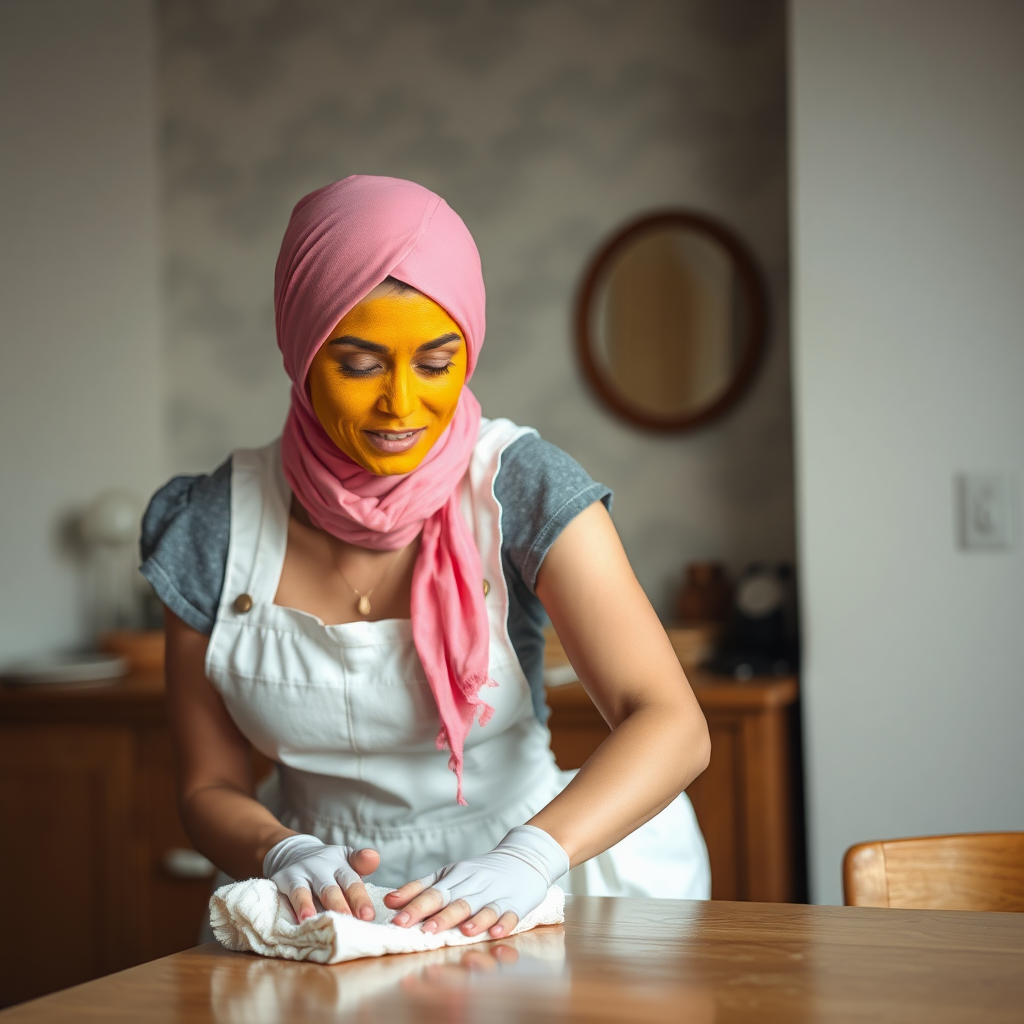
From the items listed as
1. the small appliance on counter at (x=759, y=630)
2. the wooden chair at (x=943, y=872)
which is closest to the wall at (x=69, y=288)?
the small appliance on counter at (x=759, y=630)

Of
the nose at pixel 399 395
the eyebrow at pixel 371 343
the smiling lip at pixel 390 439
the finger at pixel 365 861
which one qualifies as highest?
the eyebrow at pixel 371 343

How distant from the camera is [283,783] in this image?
1.45 meters

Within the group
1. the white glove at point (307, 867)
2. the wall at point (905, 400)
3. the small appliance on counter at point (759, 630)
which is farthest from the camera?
the small appliance on counter at point (759, 630)

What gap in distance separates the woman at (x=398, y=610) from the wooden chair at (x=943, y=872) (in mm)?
227

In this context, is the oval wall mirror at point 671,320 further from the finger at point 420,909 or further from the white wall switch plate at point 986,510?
the finger at point 420,909

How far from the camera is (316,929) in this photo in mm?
899

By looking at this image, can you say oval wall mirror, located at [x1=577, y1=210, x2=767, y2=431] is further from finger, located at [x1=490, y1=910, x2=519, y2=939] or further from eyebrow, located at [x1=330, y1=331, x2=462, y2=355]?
finger, located at [x1=490, y1=910, x2=519, y2=939]

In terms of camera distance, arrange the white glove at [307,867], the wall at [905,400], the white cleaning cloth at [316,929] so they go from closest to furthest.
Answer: the white cleaning cloth at [316,929], the white glove at [307,867], the wall at [905,400]

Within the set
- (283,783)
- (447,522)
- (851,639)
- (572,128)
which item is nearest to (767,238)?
(572,128)

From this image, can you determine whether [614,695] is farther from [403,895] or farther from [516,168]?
[516,168]

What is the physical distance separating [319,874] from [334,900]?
0.06 metres

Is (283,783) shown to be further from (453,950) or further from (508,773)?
(453,950)

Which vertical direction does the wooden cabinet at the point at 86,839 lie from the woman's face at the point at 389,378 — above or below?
below

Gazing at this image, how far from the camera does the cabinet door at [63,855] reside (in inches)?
94.8
